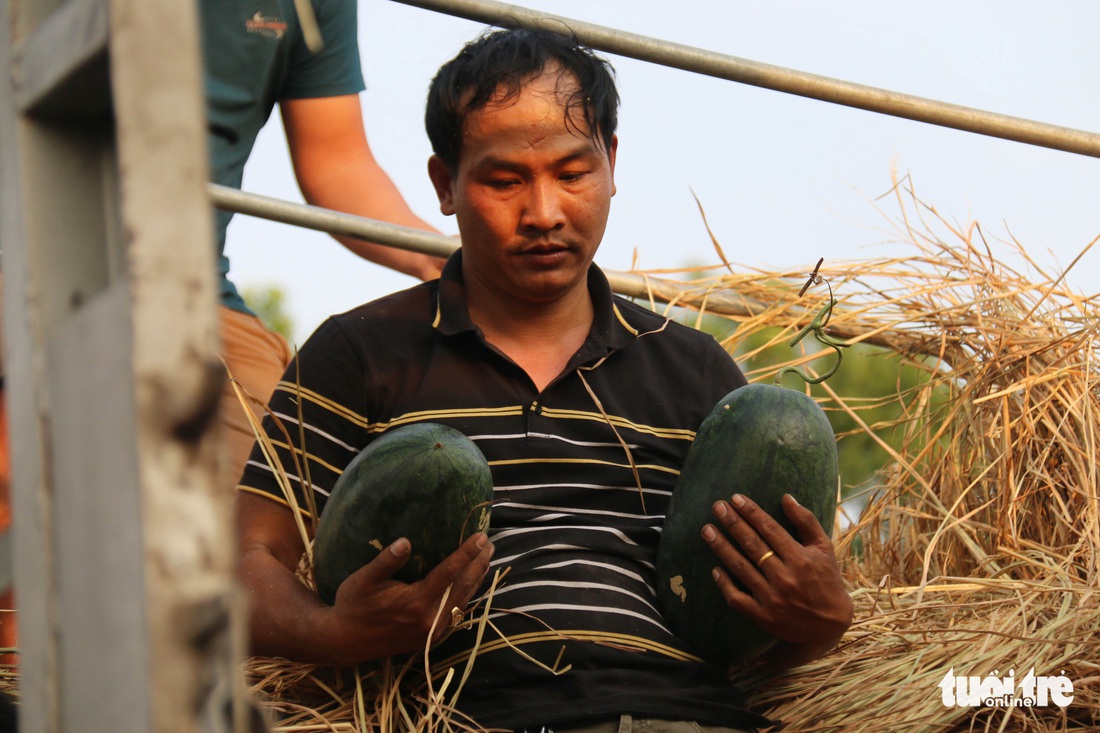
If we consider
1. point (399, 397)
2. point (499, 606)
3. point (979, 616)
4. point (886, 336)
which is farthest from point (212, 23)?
point (979, 616)

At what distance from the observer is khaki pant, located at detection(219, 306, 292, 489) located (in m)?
2.97

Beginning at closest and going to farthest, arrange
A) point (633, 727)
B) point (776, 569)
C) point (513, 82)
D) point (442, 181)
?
1. point (633, 727)
2. point (776, 569)
3. point (513, 82)
4. point (442, 181)

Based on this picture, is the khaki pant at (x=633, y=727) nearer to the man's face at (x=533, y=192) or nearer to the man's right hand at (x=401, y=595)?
the man's right hand at (x=401, y=595)

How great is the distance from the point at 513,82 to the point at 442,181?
343 millimetres

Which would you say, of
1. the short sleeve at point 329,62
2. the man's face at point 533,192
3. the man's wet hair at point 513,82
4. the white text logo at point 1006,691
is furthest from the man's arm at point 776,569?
the short sleeve at point 329,62

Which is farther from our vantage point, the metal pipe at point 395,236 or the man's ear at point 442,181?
the metal pipe at point 395,236

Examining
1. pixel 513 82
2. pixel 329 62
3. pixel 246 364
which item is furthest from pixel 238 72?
pixel 513 82

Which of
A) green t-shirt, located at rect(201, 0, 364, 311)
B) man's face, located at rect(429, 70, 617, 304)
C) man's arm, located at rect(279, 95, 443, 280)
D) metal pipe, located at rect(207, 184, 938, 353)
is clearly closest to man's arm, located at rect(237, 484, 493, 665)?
man's face, located at rect(429, 70, 617, 304)

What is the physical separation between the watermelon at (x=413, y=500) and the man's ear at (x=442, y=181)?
80cm

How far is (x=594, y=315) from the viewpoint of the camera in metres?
2.63

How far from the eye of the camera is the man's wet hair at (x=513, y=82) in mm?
2473

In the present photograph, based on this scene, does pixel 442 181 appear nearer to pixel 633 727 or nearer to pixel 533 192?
pixel 533 192

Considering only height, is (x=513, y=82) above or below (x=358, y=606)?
above

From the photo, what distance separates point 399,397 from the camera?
2.35m
